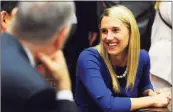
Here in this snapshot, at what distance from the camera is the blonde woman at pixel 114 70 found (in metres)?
1.74

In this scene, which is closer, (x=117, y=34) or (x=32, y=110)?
(x=32, y=110)

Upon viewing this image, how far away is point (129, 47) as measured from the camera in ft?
6.13

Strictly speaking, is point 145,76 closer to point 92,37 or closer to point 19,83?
point 92,37

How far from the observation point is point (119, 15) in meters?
1.82

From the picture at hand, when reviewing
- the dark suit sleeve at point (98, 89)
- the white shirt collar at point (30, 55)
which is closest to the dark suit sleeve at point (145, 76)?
the dark suit sleeve at point (98, 89)

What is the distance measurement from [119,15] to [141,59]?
9.4 inches

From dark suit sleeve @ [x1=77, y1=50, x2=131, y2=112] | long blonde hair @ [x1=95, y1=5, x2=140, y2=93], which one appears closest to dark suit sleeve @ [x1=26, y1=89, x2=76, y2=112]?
dark suit sleeve @ [x1=77, y1=50, x2=131, y2=112]

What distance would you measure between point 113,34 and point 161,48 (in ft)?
1.69

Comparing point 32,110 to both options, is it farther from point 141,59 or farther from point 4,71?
point 141,59

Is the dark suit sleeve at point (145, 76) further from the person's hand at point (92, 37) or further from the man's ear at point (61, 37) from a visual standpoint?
the man's ear at point (61, 37)

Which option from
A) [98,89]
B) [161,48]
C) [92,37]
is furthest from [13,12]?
[161,48]

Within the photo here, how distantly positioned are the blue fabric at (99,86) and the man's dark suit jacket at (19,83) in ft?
2.28

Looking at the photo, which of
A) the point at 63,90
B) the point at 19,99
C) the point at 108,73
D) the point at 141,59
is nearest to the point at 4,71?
the point at 19,99

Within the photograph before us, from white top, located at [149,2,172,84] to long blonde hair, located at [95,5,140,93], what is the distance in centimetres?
41
